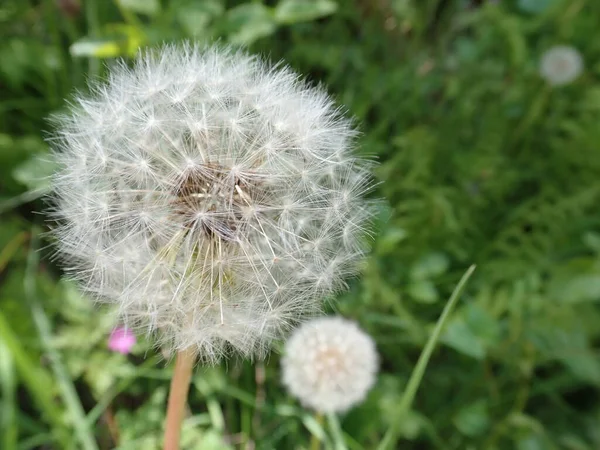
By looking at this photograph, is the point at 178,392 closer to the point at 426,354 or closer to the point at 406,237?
the point at 426,354

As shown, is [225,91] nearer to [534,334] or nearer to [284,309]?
A: [284,309]

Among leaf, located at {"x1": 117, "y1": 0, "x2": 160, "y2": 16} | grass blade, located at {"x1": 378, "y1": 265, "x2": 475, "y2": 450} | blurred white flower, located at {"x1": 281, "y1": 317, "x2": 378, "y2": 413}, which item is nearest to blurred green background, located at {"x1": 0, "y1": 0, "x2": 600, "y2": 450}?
leaf, located at {"x1": 117, "y1": 0, "x2": 160, "y2": 16}

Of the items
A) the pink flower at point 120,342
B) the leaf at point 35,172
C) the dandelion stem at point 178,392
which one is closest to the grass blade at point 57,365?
the pink flower at point 120,342

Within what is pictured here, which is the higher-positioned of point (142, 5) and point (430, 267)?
point (142, 5)

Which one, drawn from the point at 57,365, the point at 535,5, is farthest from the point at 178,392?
the point at 535,5

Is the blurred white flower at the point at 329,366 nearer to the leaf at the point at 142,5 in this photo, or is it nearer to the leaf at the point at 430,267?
the leaf at the point at 430,267

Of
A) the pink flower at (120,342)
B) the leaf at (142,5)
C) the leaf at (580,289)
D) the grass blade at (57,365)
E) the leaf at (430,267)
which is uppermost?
the leaf at (142,5)

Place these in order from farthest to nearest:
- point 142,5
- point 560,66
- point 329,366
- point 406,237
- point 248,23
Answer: point 560,66, point 406,237, point 248,23, point 142,5, point 329,366
